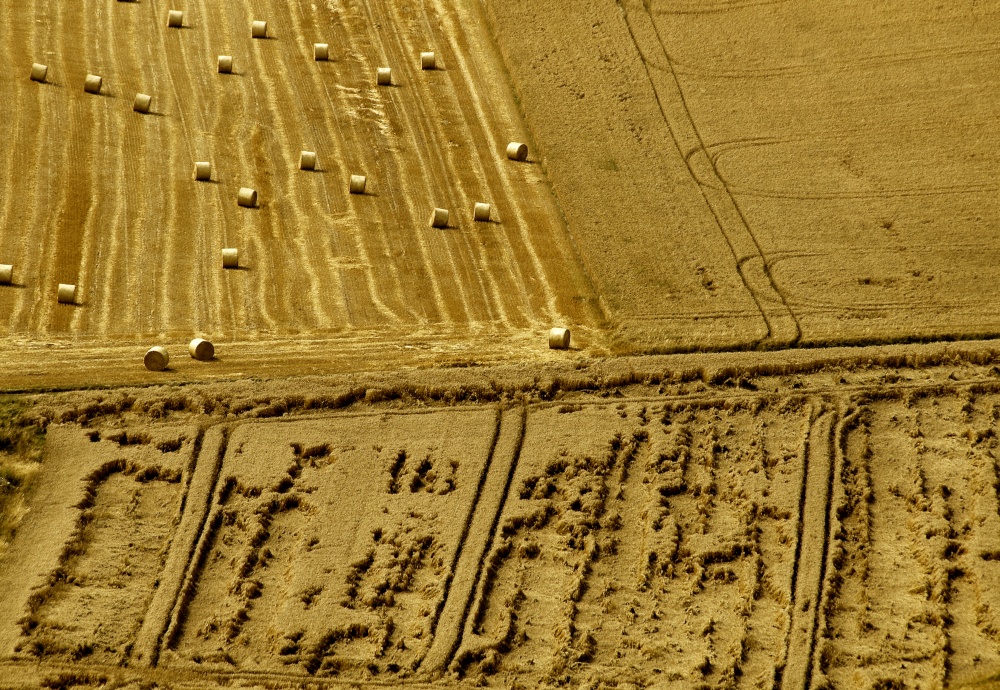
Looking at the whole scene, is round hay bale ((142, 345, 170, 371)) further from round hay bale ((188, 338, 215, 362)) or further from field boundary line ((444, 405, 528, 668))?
field boundary line ((444, 405, 528, 668))

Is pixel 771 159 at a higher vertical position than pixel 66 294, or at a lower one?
higher

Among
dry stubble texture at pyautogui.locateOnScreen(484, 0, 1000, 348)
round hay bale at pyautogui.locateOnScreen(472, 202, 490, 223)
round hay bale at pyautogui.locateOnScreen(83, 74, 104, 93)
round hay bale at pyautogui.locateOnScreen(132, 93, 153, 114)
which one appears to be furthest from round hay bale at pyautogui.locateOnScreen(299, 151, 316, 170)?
round hay bale at pyautogui.locateOnScreen(83, 74, 104, 93)

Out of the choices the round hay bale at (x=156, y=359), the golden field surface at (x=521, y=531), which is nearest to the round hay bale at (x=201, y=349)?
the round hay bale at (x=156, y=359)

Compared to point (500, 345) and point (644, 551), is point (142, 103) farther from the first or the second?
point (644, 551)

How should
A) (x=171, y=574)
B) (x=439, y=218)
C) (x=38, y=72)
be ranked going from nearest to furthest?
(x=171, y=574) → (x=439, y=218) → (x=38, y=72)

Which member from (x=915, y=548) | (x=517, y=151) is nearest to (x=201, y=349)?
(x=517, y=151)
